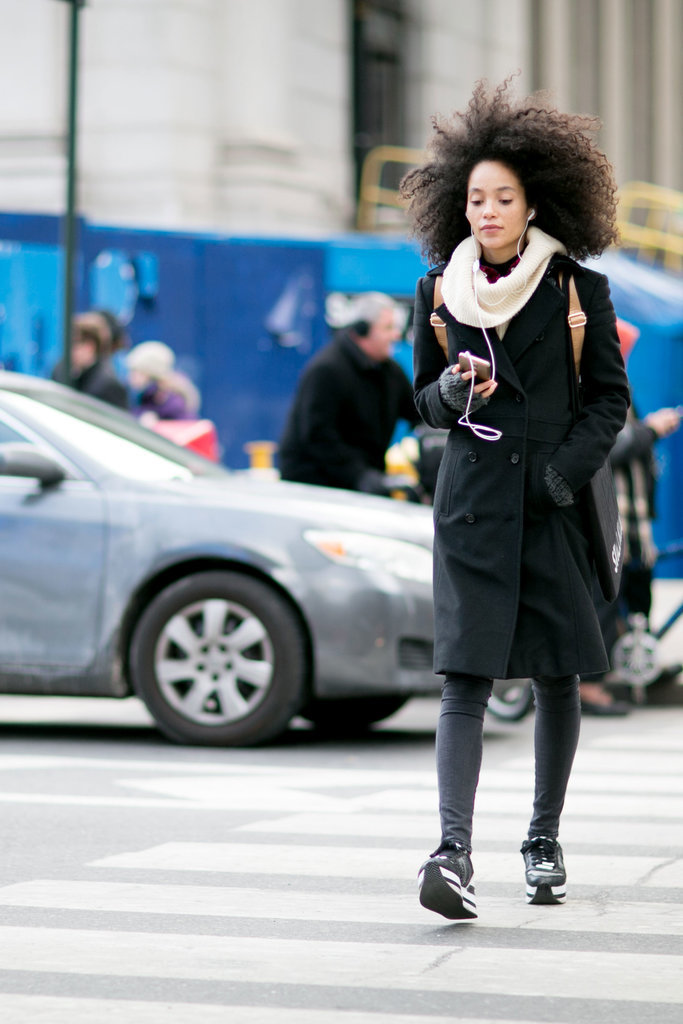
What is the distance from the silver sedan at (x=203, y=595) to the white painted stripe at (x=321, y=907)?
9.69 feet

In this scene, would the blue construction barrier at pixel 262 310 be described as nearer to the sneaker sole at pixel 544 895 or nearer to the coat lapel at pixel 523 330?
the coat lapel at pixel 523 330

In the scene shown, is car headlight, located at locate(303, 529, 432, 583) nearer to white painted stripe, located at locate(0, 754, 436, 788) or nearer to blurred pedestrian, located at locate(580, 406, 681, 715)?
white painted stripe, located at locate(0, 754, 436, 788)

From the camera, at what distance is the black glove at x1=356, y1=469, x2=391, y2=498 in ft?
32.4

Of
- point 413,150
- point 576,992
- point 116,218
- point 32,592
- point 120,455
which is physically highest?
point 413,150

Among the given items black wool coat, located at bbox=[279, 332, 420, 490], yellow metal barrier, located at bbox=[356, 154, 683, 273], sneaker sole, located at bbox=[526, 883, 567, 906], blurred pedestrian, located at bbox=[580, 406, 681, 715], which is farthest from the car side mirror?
yellow metal barrier, located at bbox=[356, 154, 683, 273]

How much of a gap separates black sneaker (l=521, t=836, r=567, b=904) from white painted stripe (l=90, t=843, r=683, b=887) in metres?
0.31

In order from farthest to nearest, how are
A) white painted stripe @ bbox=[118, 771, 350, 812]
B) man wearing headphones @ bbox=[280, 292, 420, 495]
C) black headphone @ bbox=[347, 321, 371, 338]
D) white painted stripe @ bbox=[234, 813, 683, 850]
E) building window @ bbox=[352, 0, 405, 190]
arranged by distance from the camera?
building window @ bbox=[352, 0, 405, 190], black headphone @ bbox=[347, 321, 371, 338], man wearing headphones @ bbox=[280, 292, 420, 495], white painted stripe @ bbox=[118, 771, 350, 812], white painted stripe @ bbox=[234, 813, 683, 850]

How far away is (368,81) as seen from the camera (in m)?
25.2

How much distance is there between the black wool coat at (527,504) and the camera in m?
4.93

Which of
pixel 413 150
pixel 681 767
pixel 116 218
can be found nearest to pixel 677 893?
pixel 681 767

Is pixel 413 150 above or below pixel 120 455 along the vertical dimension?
above

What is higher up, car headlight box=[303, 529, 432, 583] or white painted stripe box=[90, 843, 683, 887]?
car headlight box=[303, 529, 432, 583]

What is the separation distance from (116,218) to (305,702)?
1275cm

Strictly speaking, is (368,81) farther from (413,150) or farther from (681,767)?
(681,767)
